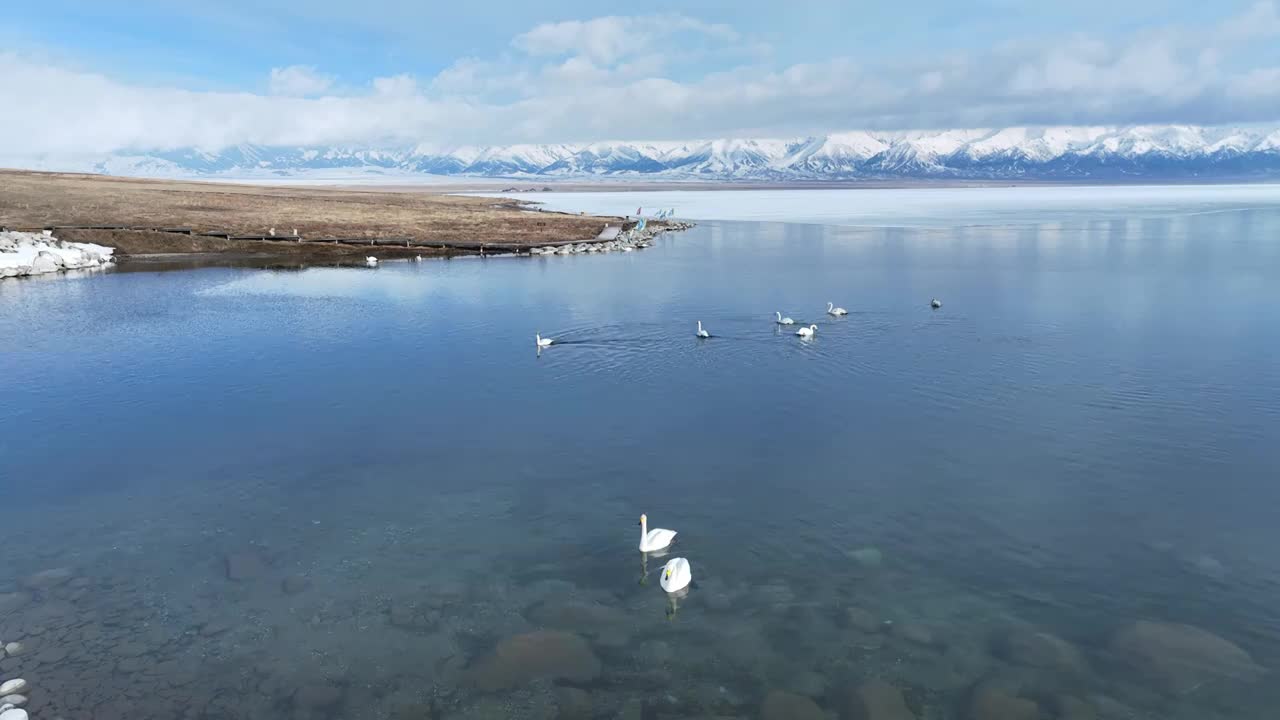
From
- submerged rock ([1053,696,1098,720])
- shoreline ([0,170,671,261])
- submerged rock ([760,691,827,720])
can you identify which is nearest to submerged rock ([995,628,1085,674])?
submerged rock ([1053,696,1098,720])

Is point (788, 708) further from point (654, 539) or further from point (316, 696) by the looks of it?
point (316, 696)

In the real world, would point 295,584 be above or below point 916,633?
above

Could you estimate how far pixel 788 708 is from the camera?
14172mm

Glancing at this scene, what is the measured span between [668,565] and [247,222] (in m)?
90.4

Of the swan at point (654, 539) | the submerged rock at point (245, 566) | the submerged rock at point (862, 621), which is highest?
the swan at point (654, 539)

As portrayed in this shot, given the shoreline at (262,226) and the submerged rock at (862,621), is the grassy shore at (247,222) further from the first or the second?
the submerged rock at (862,621)

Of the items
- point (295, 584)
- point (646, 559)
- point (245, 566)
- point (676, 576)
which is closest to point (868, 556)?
point (676, 576)

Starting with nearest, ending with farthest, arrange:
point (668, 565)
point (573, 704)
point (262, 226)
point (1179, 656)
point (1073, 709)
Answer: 1. point (1073, 709)
2. point (573, 704)
3. point (1179, 656)
4. point (668, 565)
5. point (262, 226)

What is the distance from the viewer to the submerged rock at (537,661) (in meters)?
14.9

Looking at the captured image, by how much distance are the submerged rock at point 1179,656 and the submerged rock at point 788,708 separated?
240 inches

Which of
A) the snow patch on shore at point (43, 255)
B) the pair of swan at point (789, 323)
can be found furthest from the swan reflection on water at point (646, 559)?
the snow patch on shore at point (43, 255)

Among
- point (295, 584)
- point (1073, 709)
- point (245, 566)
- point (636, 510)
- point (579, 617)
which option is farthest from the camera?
point (636, 510)

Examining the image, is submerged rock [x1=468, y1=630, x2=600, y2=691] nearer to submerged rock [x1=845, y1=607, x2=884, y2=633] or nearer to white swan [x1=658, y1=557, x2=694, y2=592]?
white swan [x1=658, y1=557, x2=694, y2=592]

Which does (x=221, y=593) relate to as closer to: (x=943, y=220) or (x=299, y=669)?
(x=299, y=669)
